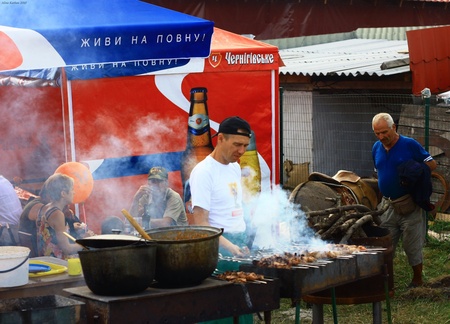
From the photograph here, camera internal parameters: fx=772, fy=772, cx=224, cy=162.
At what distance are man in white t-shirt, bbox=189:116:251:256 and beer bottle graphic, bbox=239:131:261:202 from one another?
3.54 meters

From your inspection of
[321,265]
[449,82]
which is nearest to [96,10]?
[321,265]

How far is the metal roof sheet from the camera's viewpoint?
12.8 m

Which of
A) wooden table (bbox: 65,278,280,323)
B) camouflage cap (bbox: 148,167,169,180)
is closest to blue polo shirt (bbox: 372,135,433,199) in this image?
camouflage cap (bbox: 148,167,169,180)

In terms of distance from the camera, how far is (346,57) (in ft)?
48.8

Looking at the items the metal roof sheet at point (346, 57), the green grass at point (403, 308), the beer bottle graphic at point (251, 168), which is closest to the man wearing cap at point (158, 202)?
the green grass at point (403, 308)

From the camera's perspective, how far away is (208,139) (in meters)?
8.78

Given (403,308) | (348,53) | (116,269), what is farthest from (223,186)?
(348,53)

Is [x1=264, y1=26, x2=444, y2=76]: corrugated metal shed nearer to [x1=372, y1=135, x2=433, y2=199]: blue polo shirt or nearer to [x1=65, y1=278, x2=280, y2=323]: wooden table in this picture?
[x1=372, y1=135, x2=433, y2=199]: blue polo shirt

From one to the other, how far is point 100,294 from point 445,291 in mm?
5275

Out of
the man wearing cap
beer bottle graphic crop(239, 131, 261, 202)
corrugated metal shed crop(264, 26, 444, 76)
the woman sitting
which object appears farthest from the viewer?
corrugated metal shed crop(264, 26, 444, 76)

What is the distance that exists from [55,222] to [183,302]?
8.01 ft

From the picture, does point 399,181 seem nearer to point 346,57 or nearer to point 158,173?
point 158,173

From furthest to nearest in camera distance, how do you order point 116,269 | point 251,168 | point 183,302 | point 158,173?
point 251,168
point 158,173
point 183,302
point 116,269

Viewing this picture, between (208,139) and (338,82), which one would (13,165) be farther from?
(338,82)
